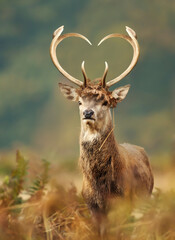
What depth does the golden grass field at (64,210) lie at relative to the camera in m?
1.05

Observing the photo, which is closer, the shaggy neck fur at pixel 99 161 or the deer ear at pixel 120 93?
the shaggy neck fur at pixel 99 161

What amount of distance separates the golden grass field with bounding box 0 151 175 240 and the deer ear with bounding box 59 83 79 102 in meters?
3.60

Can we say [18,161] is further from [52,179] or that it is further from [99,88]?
[99,88]

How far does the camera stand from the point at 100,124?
207 inches

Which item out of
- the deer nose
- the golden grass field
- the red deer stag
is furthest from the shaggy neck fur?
the golden grass field

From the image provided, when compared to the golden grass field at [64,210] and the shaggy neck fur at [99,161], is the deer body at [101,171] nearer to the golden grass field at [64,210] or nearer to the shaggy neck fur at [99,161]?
the shaggy neck fur at [99,161]

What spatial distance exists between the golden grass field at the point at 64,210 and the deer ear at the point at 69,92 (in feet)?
11.8

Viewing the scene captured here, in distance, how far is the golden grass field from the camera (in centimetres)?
105

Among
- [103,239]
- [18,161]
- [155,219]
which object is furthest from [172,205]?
[18,161]

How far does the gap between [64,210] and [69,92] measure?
4187mm

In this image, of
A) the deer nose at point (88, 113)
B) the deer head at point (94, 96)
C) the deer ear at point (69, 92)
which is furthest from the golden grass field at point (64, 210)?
the deer ear at point (69, 92)

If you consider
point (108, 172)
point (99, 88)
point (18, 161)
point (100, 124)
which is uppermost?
point (99, 88)

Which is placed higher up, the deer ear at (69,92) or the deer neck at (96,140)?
the deer ear at (69,92)

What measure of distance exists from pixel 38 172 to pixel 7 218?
397mm
